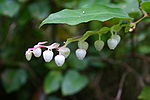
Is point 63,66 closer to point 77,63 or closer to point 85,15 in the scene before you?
point 77,63

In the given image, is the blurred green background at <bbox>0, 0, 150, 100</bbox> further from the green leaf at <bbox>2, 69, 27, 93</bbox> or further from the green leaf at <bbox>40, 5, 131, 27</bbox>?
the green leaf at <bbox>40, 5, 131, 27</bbox>

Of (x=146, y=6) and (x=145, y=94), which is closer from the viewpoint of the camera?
(x=146, y=6)

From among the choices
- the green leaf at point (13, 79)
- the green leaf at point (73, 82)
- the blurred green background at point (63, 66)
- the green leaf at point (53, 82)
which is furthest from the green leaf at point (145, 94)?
the green leaf at point (13, 79)

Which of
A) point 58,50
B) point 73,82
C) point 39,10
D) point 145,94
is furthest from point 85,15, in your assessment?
point 39,10

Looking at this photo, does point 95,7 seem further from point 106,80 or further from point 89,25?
point 106,80

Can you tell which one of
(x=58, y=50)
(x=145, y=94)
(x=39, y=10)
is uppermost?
(x=39, y=10)

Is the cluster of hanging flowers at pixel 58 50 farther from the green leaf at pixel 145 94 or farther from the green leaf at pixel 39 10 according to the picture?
the green leaf at pixel 39 10

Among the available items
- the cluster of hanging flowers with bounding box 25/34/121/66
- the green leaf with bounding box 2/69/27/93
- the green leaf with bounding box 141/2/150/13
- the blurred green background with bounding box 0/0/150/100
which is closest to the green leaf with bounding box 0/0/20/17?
the blurred green background with bounding box 0/0/150/100
